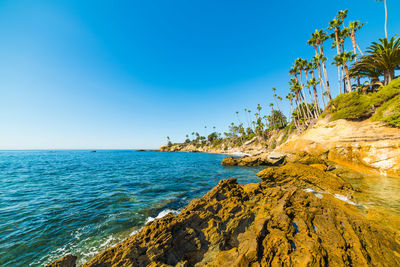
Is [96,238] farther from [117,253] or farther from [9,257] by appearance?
[117,253]

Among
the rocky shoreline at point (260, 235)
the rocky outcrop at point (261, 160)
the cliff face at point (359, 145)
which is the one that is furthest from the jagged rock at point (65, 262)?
the rocky outcrop at point (261, 160)

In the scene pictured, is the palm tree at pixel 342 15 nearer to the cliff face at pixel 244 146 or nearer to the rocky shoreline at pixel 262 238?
the cliff face at pixel 244 146

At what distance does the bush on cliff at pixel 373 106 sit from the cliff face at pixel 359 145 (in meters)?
1.02

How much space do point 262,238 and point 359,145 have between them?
1982 cm

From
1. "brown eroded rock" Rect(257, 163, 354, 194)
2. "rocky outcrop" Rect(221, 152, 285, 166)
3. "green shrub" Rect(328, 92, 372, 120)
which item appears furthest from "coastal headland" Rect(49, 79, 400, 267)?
"green shrub" Rect(328, 92, 372, 120)

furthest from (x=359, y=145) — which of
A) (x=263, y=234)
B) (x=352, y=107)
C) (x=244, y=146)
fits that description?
(x=244, y=146)

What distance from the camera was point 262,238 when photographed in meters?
5.13

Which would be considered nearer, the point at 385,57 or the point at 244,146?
the point at 385,57

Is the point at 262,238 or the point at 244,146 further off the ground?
the point at 244,146

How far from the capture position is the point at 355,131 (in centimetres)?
1781

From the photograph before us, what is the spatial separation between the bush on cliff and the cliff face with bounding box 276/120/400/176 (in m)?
1.02

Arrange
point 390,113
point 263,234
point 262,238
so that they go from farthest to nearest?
1. point 390,113
2. point 263,234
3. point 262,238

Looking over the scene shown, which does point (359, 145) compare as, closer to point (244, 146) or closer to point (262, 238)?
point (262, 238)

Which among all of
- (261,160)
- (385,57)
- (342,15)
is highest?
(342,15)
